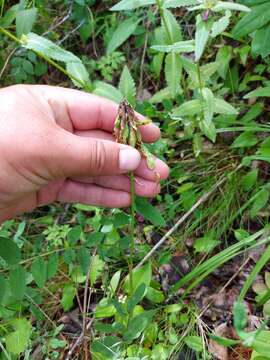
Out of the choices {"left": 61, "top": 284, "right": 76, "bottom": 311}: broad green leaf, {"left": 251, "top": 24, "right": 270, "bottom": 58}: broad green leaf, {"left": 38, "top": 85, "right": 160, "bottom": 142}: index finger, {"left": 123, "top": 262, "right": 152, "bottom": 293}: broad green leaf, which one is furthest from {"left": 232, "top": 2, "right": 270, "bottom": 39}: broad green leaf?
{"left": 61, "top": 284, "right": 76, "bottom": 311}: broad green leaf

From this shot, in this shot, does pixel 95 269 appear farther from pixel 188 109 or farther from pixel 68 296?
pixel 188 109

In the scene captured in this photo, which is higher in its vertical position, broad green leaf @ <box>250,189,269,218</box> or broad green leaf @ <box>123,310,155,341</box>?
broad green leaf @ <box>250,189,269,218</box>

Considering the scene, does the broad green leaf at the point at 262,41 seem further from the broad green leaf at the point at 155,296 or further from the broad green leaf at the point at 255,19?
the broad green leaf at the point at 155,296

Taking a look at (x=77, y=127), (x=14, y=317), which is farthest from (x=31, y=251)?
(x=77, y=127)

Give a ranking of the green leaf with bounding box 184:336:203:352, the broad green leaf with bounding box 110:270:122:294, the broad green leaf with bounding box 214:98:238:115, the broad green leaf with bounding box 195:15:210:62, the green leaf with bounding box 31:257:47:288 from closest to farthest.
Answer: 1. the broad green leaf with bounding box 195:15:210:62
2. the green leaf with bounding box 31:257:47:288
3. the green leaf with bounding box 184:336:203:352
4. the broad green leaf with bounding box 214:98:238:115
5. the broad green leaf with bounding box 110:270:122:294

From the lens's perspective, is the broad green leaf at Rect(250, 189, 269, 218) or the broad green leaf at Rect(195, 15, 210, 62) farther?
the broad green leaf at Rect(250, 189, 269, 218)

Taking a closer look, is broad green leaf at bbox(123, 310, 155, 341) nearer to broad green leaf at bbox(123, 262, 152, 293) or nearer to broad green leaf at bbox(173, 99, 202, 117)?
broad green leaf at bbox(123, 262, 152, 293)
